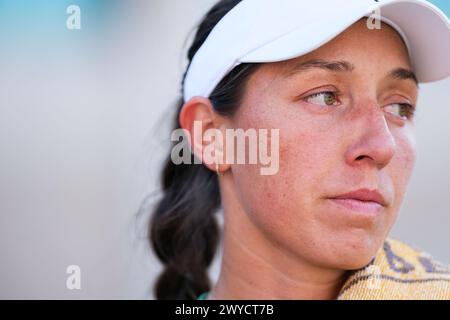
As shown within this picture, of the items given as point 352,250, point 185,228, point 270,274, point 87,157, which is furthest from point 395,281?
point 87,157

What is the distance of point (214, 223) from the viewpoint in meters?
2.08

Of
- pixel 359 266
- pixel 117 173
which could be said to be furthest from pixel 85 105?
pixel 359 266

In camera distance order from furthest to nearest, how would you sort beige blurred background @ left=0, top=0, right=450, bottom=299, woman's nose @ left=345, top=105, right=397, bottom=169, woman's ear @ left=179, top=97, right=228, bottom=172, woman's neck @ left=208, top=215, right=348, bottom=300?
beige blurred background @ left=0, top=0, right=450, bottom=299, woman's ear @ left=179, top=97, right=228, bottom=172, woman's neck @ left=208, top=215, right=348, bottom=300, woman's nose @ left=345, top=105, right=397, bottom=169

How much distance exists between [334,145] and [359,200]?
0.13m

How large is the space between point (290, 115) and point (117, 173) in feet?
5.62

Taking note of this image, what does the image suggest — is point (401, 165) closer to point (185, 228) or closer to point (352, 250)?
point (352, 250)

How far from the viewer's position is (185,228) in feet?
6.63

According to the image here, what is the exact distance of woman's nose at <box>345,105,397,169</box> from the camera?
128 centimetres

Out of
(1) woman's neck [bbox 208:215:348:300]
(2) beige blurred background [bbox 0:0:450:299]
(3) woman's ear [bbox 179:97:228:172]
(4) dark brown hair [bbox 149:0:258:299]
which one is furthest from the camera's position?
(2) beige blurred background [bbox 0:0:450:299]

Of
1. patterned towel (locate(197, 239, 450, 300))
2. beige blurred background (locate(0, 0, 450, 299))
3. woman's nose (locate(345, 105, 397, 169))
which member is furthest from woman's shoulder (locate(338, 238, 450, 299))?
beige blurred background (locate(0, 0, 450, 299))

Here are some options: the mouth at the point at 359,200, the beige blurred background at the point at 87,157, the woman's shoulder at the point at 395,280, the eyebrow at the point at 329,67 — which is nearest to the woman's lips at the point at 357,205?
the mouth at the point at 359,200

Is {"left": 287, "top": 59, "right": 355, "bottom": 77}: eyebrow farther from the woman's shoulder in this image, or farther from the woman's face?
the woman's shoulder

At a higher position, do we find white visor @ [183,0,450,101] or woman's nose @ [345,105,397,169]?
white visor @ [183,0,450,101]

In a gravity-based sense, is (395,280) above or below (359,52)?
below
